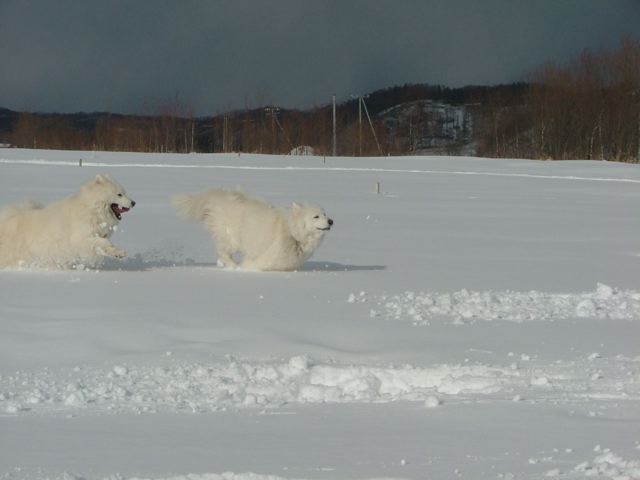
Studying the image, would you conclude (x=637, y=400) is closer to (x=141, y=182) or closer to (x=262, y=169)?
(x=141, y=182)

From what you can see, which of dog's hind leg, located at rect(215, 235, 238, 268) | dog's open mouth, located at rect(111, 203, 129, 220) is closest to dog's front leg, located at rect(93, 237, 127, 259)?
dog's open mouth, located at rect(111, 203, 129, 220)

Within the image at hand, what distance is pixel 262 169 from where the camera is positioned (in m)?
38.5

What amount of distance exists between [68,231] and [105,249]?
0.46 metres

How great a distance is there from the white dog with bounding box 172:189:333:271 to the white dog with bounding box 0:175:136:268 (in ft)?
4.33

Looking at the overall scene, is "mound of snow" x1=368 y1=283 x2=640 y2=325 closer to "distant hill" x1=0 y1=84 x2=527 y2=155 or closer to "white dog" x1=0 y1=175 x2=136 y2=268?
"white dog" x1=0 y1=175 x2=136 y2=268

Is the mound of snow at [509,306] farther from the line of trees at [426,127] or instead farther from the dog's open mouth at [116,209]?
the line of trees at [426,127]

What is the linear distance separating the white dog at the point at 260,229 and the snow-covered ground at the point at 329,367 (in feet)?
1.47

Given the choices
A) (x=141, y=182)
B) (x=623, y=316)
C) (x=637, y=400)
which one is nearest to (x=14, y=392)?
(x=637, y=400)

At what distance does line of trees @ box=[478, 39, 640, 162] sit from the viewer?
5025cm

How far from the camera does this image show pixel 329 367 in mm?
6168

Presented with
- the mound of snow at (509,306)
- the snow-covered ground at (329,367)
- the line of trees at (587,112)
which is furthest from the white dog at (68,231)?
the line of trees at (587,112)

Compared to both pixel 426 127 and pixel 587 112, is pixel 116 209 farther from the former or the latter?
pixel 426 127

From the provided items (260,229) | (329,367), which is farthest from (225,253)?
(329,367)

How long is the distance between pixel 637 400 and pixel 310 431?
1865 millimetres
